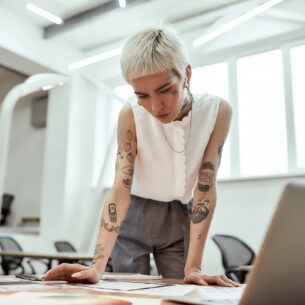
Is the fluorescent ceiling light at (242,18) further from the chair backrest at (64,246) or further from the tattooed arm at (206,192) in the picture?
the tattooed arm at (206,192)

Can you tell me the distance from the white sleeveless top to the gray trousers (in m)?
0.04

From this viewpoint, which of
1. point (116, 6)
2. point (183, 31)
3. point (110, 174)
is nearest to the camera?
point (116, 6)

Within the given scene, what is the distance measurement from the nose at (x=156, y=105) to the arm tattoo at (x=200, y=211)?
346 mm

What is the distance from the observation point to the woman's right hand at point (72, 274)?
0.99 metres

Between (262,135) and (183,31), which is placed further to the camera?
(183,31)

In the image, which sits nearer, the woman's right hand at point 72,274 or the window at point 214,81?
the woman's right hand at point 72,274

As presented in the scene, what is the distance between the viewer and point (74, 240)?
6.40 meters

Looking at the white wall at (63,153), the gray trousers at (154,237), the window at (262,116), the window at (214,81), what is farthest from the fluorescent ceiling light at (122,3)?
the gray trousers at (154,237)

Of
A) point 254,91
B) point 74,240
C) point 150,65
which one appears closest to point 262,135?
point 254,91

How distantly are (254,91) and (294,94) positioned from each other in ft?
1.65

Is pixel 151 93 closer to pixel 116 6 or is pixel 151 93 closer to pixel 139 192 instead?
pixel 139 192

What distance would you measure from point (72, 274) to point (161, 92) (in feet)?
1.73

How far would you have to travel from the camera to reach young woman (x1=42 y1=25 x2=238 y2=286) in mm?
1379

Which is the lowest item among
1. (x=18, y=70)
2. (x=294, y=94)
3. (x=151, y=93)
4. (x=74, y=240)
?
(x=74, y=240)
